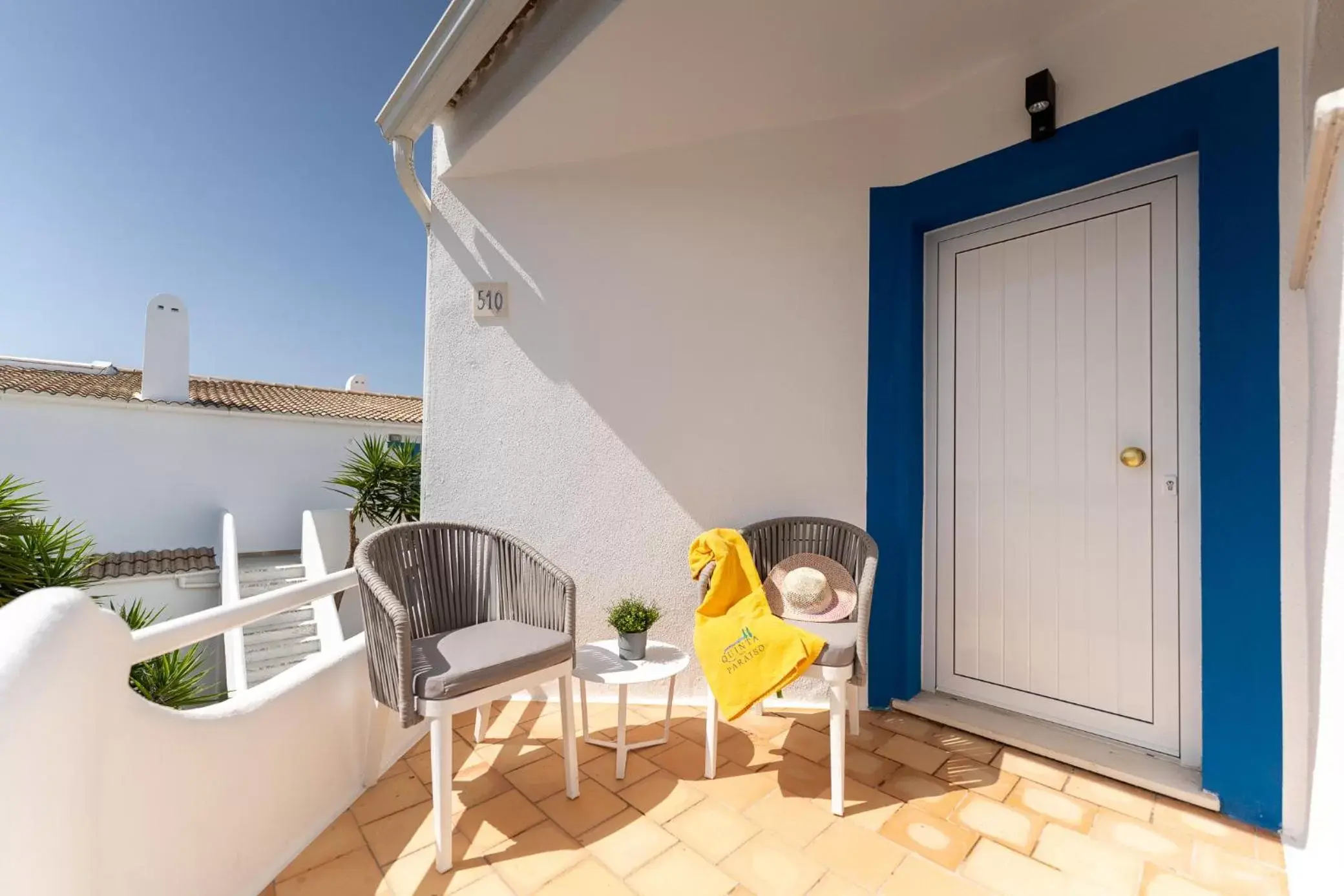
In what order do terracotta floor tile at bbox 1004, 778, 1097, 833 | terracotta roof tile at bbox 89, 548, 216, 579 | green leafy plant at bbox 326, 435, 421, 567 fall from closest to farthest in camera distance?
terracotta floor tile at bbox 1004, 778, 1097, 833
green leafy plant at bbox 326, 435, 421, 567
terracotta roof tile at bbox 89, 548, 216, 579

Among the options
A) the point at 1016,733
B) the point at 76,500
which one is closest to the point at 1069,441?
the point at 1016,733

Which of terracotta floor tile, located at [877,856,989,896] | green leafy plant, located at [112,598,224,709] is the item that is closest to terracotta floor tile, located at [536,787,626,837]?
terracotta floor tile, located at [877,856,989,896]

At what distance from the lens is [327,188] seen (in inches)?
414

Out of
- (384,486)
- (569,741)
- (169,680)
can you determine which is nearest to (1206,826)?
(569,741)

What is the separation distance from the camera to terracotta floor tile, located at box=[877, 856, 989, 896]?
1608 mm

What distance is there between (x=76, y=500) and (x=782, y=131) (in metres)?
12.7

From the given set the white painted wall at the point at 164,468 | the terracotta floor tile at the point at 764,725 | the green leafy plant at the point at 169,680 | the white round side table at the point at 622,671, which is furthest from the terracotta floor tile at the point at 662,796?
the white painted wall at the point at 164,468

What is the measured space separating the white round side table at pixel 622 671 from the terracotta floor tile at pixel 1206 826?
5.90 ft

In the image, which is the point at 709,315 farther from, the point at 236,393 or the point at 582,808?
the point at 236,393

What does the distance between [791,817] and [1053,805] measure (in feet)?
3.26

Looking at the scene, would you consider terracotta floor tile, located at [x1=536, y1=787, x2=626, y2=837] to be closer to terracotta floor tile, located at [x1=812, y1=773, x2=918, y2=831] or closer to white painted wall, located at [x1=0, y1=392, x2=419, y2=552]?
terracotta floor tile, located at [x1=812, y1=773, x2=918, y2=831]

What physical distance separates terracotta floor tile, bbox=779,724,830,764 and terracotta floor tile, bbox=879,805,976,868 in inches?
17.6

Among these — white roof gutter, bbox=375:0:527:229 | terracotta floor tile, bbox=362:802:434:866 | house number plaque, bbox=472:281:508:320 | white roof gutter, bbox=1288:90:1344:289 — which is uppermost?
white roof gutter, bbox=375:0:527:229

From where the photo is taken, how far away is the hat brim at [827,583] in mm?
2391
